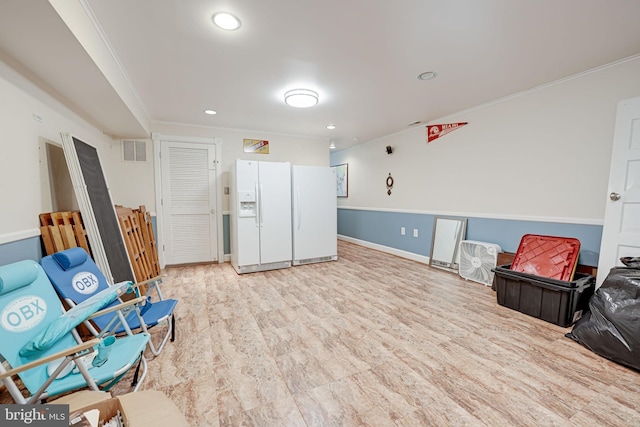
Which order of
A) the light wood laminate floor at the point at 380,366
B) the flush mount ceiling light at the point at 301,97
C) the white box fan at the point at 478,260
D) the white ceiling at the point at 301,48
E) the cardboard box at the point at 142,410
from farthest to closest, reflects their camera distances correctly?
the white box fan at the point at 478,260, the flush mount ceiling light at the point at 301,97, the white ceiling at the point at 301,48, the light wood laminate floor at the point at 380,366, the cardboard box at the point at 142,410

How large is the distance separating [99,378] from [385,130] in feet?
16.2

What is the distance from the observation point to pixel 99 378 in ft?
4.34

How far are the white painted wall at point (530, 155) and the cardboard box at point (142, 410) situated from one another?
378 cm

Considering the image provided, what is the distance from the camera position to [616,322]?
1.88 meters

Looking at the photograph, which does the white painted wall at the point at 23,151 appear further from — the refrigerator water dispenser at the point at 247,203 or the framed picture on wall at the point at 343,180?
the framed picture on wall at the point at 343,180

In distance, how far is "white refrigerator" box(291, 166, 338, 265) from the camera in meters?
4.32

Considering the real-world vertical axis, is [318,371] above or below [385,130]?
below

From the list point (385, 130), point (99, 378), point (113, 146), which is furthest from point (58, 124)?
point (385, 130)

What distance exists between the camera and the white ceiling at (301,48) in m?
1.67

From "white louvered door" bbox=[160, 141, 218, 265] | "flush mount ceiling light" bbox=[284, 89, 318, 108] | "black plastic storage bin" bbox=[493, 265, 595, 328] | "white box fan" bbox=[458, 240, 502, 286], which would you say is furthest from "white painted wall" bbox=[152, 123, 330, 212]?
"black plastic storage bin" bbox=[493, 265, 595, 328]

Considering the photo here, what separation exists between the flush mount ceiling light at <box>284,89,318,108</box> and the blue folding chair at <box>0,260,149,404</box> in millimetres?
2543

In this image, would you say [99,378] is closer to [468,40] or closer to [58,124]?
[58,124]

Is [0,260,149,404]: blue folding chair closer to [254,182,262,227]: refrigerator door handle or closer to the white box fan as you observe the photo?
[254,182,262,227]: refrigerator door handle

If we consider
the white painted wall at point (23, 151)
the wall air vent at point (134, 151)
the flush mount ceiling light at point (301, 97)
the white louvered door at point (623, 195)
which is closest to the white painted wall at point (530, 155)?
the white louvered door at point (623, 195)
